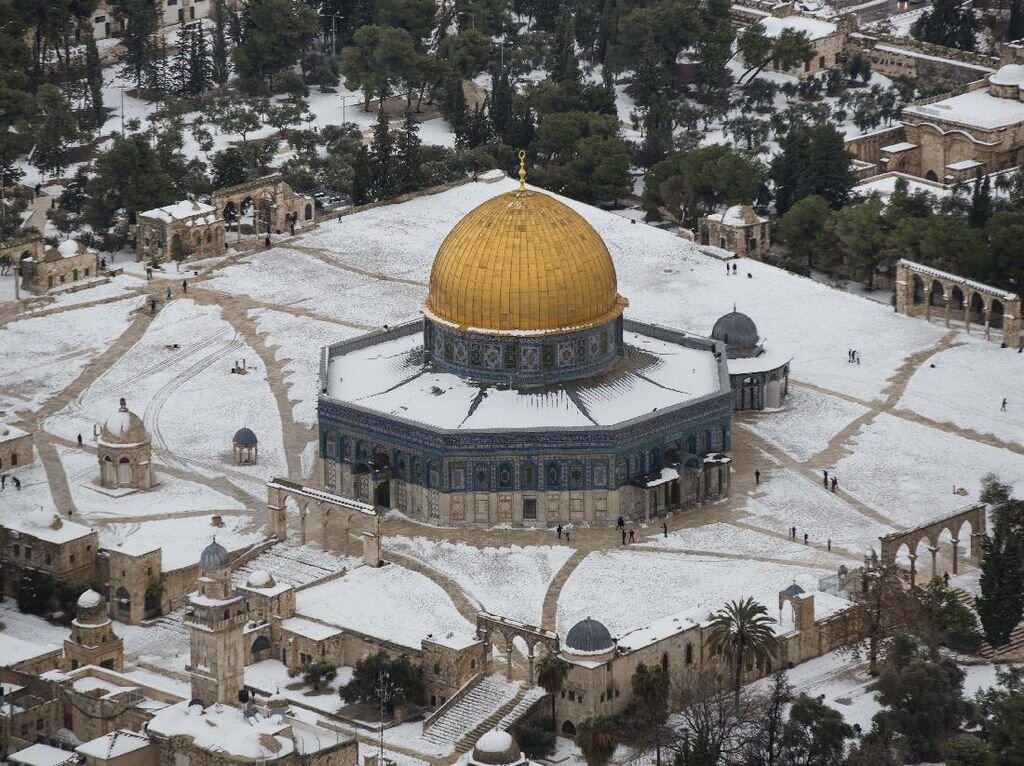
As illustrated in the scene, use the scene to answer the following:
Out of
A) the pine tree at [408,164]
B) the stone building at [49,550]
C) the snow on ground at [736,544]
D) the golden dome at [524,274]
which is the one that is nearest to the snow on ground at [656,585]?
the snow on ground at [736,544]

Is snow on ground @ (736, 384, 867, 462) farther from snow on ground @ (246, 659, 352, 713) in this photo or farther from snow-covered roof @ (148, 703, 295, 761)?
snow-covered roof @ (148, 703, 295, 761)

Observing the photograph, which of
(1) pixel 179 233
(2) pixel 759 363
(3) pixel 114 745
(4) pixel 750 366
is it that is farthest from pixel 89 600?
(1) pixel 179 233

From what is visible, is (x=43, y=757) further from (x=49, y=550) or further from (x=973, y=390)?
(x=973, y=390)

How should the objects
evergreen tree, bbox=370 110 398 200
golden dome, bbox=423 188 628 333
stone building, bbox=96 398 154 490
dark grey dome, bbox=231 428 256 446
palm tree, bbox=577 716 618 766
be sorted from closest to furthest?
palm tree, bbox=577 716 618 766
golden dome, bbox=423 188 628 333
stone building, bbox=96 398 154 490
dark grey dome, bbox=231 428 256 446
evergreen tree, bbox=370 110 398 200

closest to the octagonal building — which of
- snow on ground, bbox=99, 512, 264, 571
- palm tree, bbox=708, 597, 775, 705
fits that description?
snow on ground, bbox=99, 512, 264, 571

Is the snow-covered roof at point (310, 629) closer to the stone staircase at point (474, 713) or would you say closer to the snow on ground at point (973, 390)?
the stone staircase at point (474, 713)

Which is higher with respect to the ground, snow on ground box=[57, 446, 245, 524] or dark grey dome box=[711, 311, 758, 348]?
dark grey dome box=[711, 311, 758, 348]
